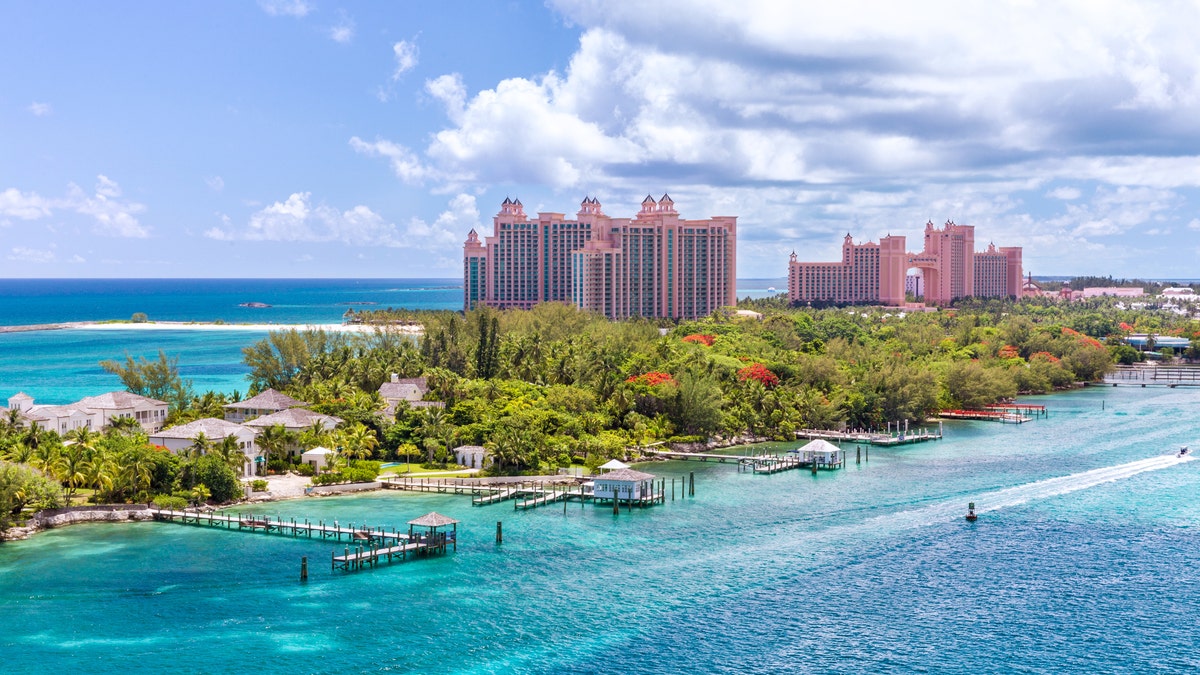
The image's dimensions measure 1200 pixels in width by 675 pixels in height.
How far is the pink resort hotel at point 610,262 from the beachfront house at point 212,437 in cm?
10910

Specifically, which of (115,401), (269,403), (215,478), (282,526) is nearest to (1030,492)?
(282,526)

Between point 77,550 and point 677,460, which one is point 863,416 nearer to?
point 677,460

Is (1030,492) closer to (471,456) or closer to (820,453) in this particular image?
(820,453)

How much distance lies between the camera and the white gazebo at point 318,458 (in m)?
65.4

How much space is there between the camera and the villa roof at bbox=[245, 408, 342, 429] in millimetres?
68938

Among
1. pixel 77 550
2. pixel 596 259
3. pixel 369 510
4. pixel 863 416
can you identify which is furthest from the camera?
pixel 596 259

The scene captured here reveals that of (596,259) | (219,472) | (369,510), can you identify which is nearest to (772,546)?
(369,510)

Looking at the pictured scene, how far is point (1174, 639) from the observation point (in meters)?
39.5

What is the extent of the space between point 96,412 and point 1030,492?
195 feet

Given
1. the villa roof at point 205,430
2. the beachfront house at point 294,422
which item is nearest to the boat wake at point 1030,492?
the beachfront house at point 294,422

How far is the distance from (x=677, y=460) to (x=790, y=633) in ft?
122

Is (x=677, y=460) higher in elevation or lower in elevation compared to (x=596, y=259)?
lower

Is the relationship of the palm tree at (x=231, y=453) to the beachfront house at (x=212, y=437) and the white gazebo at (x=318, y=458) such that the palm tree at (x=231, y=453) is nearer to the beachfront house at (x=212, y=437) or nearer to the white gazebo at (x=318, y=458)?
the beachfront house at (x=212, y=437)

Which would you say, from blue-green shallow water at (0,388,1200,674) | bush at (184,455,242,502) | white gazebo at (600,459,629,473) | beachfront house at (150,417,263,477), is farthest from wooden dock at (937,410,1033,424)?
bush at (184,455,242,502)
